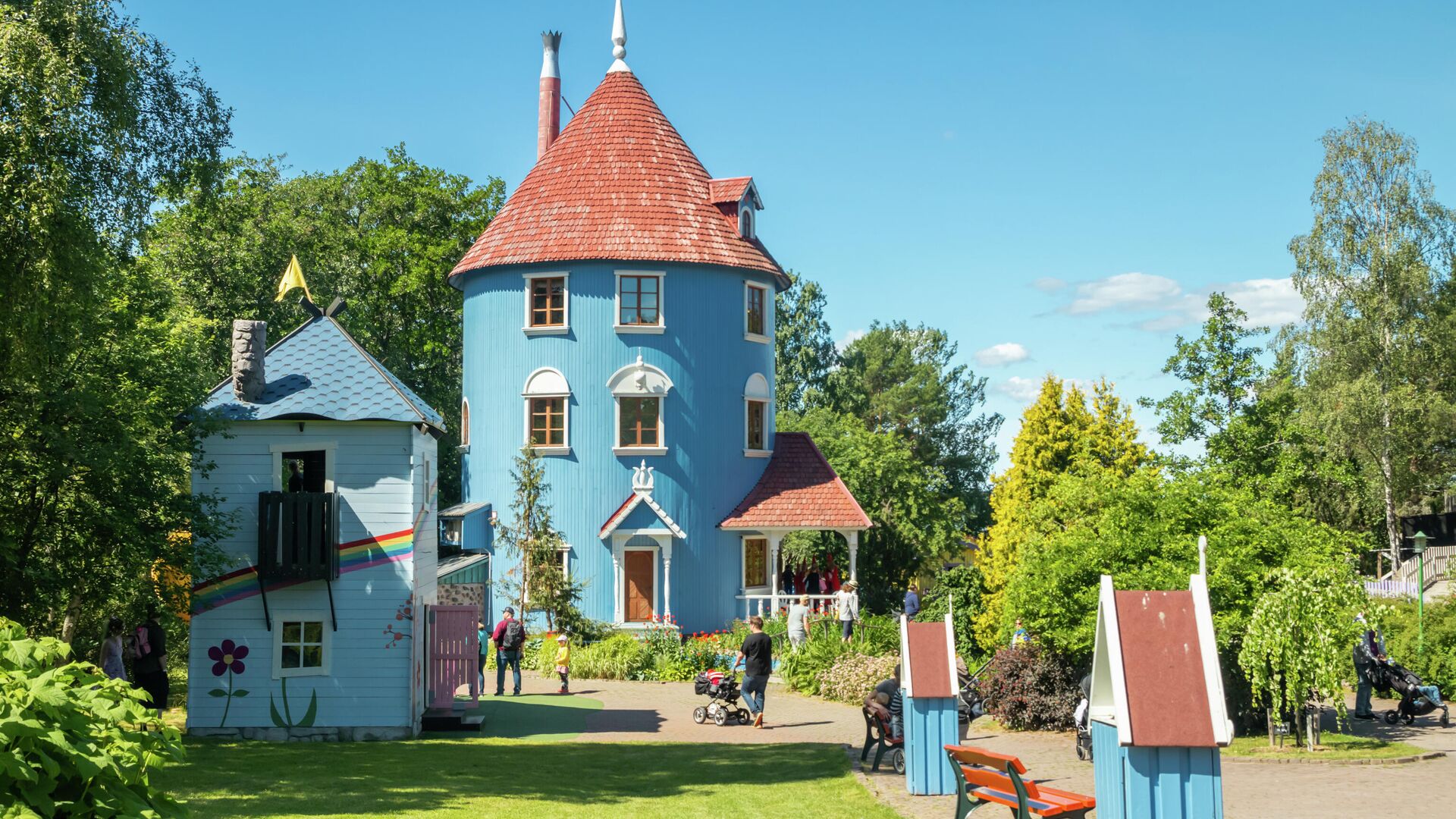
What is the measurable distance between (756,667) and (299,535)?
7.03 m

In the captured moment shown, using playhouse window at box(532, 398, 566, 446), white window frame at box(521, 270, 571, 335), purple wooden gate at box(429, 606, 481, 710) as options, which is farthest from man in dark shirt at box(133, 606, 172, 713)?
white window frame at box(521, 270, 571, 335)

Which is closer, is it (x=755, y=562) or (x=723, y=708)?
(x=723, y=708)

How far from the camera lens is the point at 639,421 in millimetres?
33562

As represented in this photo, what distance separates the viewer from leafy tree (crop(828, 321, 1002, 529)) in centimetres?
6009

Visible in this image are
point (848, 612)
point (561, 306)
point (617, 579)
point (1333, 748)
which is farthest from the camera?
point (561, 306)

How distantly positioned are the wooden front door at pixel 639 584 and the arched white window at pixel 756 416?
3.89 m

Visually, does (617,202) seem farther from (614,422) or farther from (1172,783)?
(1172,783)

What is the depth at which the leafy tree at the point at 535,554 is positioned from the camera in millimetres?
30734

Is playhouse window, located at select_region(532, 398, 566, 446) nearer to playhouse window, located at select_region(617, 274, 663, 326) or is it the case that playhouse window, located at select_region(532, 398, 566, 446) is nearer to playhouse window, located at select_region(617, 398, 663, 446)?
playhouse window, located at select_region(617, 398, 663, 446)

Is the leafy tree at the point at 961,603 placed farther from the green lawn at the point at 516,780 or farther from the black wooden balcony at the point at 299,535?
the black wooden balcony at the point at 299,535

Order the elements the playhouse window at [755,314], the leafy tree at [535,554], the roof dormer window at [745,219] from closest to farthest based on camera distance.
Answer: the leafy tree at [535,554], the playhouse window at [755,314], the roof dormer window at [745,219]

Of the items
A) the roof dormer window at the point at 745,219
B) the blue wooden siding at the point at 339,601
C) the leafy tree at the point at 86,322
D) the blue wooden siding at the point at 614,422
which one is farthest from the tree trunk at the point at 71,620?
the roof dormer window at the point at 745,219

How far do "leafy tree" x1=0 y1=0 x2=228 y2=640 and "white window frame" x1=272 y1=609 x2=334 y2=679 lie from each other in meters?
1.53

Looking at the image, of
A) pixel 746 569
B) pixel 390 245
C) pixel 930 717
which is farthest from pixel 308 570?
pixel 390 245
